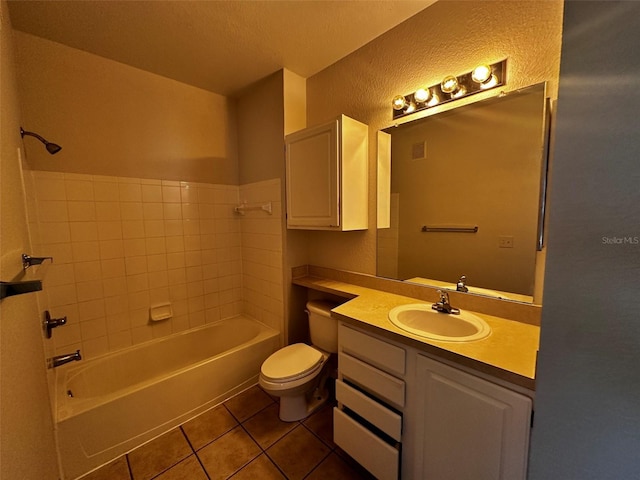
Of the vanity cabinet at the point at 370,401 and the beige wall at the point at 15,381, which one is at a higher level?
the beige wall at the point at 15,381

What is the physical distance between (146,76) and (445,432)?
2872 millimetres

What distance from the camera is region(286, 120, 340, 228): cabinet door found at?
1.58 metres

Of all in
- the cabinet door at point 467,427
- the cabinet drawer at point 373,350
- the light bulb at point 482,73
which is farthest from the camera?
the light bulb at point 482,73

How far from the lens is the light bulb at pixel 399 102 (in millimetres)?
1451

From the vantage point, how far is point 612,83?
34 centimetres

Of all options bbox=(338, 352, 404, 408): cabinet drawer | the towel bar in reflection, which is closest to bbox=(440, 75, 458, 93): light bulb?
the towel bar in reflection

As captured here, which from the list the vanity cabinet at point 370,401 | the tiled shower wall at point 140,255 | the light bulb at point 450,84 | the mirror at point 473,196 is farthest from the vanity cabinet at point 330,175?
the vanity cabinet at point 370,401

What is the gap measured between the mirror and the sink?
0.70 feet

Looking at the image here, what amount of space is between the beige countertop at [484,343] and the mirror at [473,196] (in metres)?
0.21

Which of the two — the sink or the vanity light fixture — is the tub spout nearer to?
the sink

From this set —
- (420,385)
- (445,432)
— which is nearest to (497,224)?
(420,385)

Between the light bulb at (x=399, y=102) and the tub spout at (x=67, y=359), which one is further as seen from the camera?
the light bulb at (x=399, y=102)

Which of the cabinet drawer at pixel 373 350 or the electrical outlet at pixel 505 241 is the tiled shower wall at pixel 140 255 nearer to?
the cabinet drawer at pixel 373 350

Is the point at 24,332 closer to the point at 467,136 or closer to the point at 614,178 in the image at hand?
the point at 614,178
